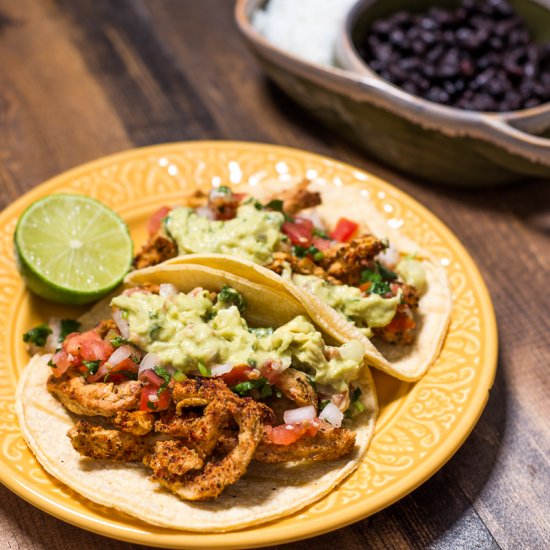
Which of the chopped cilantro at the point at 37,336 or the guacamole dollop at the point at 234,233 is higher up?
the guacamole dollop at the point at 234,233

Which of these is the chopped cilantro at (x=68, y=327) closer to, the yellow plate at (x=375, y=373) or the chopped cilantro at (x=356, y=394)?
the yellow plate at (x=375, y=373)

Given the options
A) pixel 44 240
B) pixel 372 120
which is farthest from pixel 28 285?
pixel 372 120

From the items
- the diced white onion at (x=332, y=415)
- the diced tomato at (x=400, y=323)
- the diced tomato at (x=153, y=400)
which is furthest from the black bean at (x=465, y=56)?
the diced tomato at (x=153, y=400)

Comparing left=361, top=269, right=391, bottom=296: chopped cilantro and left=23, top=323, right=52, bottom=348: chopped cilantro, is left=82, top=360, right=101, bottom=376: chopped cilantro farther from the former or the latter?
left=361, top=269, right=391, bottom=296: chopped cilantro

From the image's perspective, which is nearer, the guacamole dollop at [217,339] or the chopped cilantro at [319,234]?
the guacamole dollop at [217,339]

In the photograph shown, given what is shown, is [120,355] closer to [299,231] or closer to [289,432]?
[289,432]

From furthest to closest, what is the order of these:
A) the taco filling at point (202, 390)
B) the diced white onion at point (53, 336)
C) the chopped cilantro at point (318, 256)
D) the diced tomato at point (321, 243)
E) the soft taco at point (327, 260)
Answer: the diced tomato at point (321, 243) < the chopped cilantro at point (318, 256) < the diced white onion at point (53, 336) < the soft taco at point (327, 260) < the taco filling at point (202, 390)

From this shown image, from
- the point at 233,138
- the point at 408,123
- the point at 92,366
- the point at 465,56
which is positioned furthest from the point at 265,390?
the point at 465,56

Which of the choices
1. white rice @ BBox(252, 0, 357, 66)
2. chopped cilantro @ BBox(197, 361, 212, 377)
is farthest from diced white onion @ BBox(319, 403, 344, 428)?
white rice @ BBox(252, 0, 357, 66)

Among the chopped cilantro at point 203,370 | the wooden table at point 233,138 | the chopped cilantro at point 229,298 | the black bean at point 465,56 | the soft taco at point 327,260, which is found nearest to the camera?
the chopped cilantro at point 203,370
